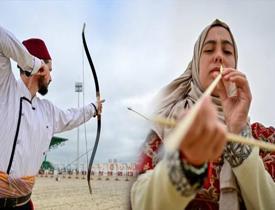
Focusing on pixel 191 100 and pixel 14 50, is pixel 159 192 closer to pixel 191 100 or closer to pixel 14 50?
pixel 191 100

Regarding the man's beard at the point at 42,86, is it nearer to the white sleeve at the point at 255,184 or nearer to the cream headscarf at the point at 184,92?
the cream headscarf at the point at 184,92

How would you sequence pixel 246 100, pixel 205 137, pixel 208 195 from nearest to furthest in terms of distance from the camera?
pixel 205 137
pixel 246 100
pixel 208 195

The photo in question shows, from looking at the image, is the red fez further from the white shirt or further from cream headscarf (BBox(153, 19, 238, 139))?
cream headscarf (BBox(153, 19, 238, 139))

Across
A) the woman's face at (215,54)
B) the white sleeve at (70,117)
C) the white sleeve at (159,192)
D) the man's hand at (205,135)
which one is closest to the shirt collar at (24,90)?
the white sleeve at (70,117)

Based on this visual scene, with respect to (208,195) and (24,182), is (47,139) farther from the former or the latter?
(208,195)

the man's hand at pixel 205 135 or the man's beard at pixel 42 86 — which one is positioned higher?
the man's beard at pixel 42 86

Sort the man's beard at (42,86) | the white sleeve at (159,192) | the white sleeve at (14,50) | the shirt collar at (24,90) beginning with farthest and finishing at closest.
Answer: the man's beard at (42,86) < the shirt collar at (24,90) < the white sleeve at (14,50) < the white sleeve at (159,192)

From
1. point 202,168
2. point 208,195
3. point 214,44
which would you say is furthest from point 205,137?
point 214,44

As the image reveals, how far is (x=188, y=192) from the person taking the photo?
2.91ft

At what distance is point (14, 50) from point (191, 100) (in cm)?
134

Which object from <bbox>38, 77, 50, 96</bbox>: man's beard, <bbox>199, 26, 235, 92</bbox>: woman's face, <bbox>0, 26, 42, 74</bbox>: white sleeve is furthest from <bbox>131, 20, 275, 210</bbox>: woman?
<bbox>38, 77, 50, 96</bbox>: man's beard

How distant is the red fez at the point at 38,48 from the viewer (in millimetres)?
3008

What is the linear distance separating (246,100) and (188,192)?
0.47 meters

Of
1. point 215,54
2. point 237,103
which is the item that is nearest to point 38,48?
point 215,54
